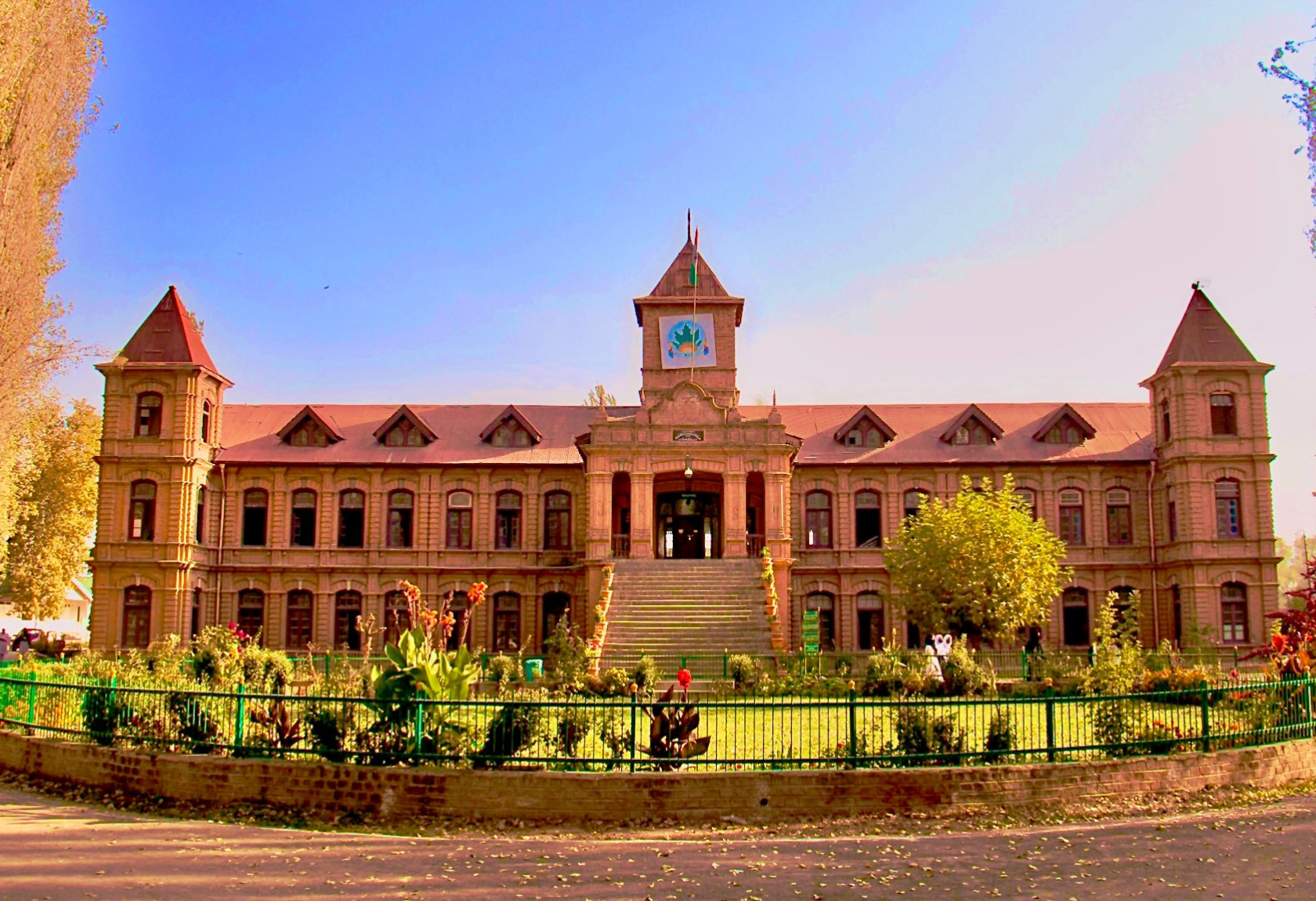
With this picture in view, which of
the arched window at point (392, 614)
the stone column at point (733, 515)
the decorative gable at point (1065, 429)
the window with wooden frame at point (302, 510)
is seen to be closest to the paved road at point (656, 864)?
the stone column at point (733, 515)

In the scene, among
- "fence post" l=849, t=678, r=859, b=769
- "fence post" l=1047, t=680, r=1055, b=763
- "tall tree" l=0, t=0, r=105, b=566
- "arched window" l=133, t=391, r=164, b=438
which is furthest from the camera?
"arched window" l=133, t=391, r=164, b=438

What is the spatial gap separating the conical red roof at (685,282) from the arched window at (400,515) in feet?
38.5

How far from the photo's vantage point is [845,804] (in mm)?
13047

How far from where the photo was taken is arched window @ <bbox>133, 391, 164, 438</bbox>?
3988cm

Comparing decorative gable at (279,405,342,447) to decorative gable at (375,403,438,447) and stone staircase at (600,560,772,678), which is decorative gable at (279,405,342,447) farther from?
stone staircase at (600,560,772,678)

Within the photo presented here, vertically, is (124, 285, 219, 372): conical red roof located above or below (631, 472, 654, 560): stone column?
above

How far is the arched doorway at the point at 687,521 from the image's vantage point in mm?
40562

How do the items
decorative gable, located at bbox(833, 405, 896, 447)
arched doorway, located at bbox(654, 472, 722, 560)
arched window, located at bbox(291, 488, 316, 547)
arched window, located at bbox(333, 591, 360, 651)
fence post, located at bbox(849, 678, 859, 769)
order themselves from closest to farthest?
fence post, located at bbox(849, 678, 859, 769)
arched doorway, located at bbox(654, 472, 722, 560)
arched window, located at bbox(333, 591, 360, 651)
arched window, located at bbox(291, 488, 316, 547)
decorative gable, located at bbox(833, 405, 896, 447)

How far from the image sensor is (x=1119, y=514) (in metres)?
41.7

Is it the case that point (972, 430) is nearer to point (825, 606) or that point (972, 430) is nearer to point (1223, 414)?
point (1223, 414)

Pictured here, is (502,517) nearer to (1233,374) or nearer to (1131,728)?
(1233,374)

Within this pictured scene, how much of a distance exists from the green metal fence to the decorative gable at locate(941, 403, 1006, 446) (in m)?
27.3

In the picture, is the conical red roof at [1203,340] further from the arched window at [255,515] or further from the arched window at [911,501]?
the arched window at [255,515]

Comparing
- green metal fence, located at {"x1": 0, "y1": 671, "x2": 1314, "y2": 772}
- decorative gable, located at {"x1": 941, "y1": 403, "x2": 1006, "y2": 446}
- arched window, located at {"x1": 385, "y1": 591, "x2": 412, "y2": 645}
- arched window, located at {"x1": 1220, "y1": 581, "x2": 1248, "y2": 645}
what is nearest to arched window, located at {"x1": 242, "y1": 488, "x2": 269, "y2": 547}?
arched window, located at {"x1": 385, "y1": 591, "x2": 412, "y2": 645}
